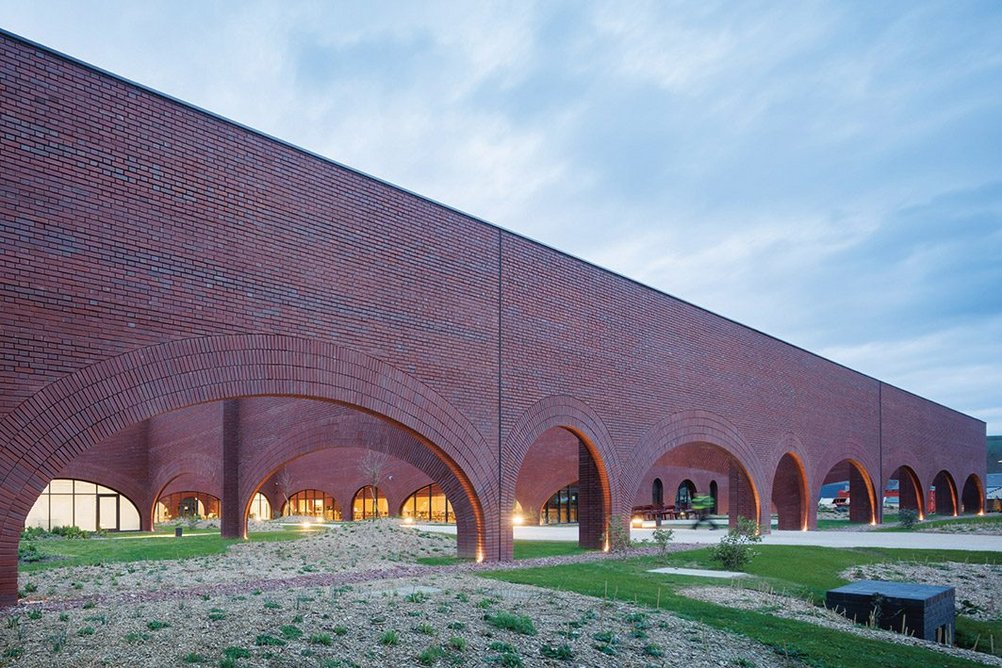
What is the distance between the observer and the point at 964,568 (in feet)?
57.3

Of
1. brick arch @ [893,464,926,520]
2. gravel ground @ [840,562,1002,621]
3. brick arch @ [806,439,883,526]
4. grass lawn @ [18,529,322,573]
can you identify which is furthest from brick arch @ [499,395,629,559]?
brick arch @ [893,464,926,520]

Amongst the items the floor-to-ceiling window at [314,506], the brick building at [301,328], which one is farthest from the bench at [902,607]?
the floor-to-ceiling window at [314,506]

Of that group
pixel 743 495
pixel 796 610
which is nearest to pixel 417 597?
pixel 796 610

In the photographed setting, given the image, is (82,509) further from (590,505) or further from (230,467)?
(590,505)

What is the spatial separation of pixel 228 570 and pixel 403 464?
22134 millimetres

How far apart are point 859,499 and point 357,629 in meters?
34.8

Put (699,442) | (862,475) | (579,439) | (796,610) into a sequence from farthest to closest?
(862,475) → (699,442) → (579,439) → (796,610)

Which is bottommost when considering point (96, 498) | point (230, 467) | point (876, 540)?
point (96, 498)

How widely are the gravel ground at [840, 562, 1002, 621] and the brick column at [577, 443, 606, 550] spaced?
601 cm

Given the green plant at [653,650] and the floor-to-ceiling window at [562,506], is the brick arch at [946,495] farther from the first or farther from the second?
the green plant at [653,650]

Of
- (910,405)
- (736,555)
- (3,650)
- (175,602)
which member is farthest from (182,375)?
(910,405)

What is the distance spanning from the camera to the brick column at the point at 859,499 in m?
37.3

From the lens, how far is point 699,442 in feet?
82.9

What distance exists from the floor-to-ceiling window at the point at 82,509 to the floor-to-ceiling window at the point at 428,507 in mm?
12570
